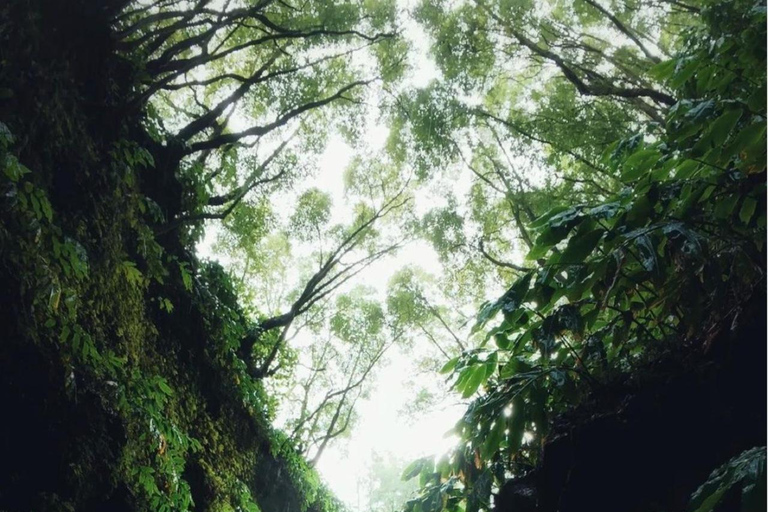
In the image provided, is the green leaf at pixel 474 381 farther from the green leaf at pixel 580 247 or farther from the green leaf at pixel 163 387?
the green leaf at pixel 163 387

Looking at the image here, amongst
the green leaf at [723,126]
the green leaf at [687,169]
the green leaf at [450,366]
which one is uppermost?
the green leaf at [687,169]

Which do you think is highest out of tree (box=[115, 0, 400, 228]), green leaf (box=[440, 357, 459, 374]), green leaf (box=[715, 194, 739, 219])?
tree (box=[115, 0, 400, 228])

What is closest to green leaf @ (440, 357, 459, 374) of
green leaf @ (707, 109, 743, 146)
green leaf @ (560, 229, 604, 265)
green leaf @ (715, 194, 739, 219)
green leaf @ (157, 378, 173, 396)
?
green leaf @ (560, 229, 604, 265)

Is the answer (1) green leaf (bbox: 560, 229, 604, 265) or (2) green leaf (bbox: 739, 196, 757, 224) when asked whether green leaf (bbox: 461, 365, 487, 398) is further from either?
(2) green leaf (bbox: 739, 196, 757, 224)

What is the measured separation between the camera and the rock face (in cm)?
200

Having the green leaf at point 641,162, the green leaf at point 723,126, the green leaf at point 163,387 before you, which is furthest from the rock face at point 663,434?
the green leaf at point 163,387

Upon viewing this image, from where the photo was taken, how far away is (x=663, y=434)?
224 cm

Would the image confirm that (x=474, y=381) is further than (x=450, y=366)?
No

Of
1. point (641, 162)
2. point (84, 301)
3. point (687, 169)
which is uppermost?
point (84, 301)

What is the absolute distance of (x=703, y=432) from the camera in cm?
210

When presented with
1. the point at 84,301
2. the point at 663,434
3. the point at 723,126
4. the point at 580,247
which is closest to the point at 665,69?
the point at 723,126

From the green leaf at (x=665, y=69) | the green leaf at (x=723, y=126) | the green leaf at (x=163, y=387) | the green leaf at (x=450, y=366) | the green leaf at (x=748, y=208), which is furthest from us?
the green leaf at (x=163, y=387)

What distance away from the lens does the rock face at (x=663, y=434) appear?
1999 mm

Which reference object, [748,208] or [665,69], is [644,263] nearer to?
[748,208]
